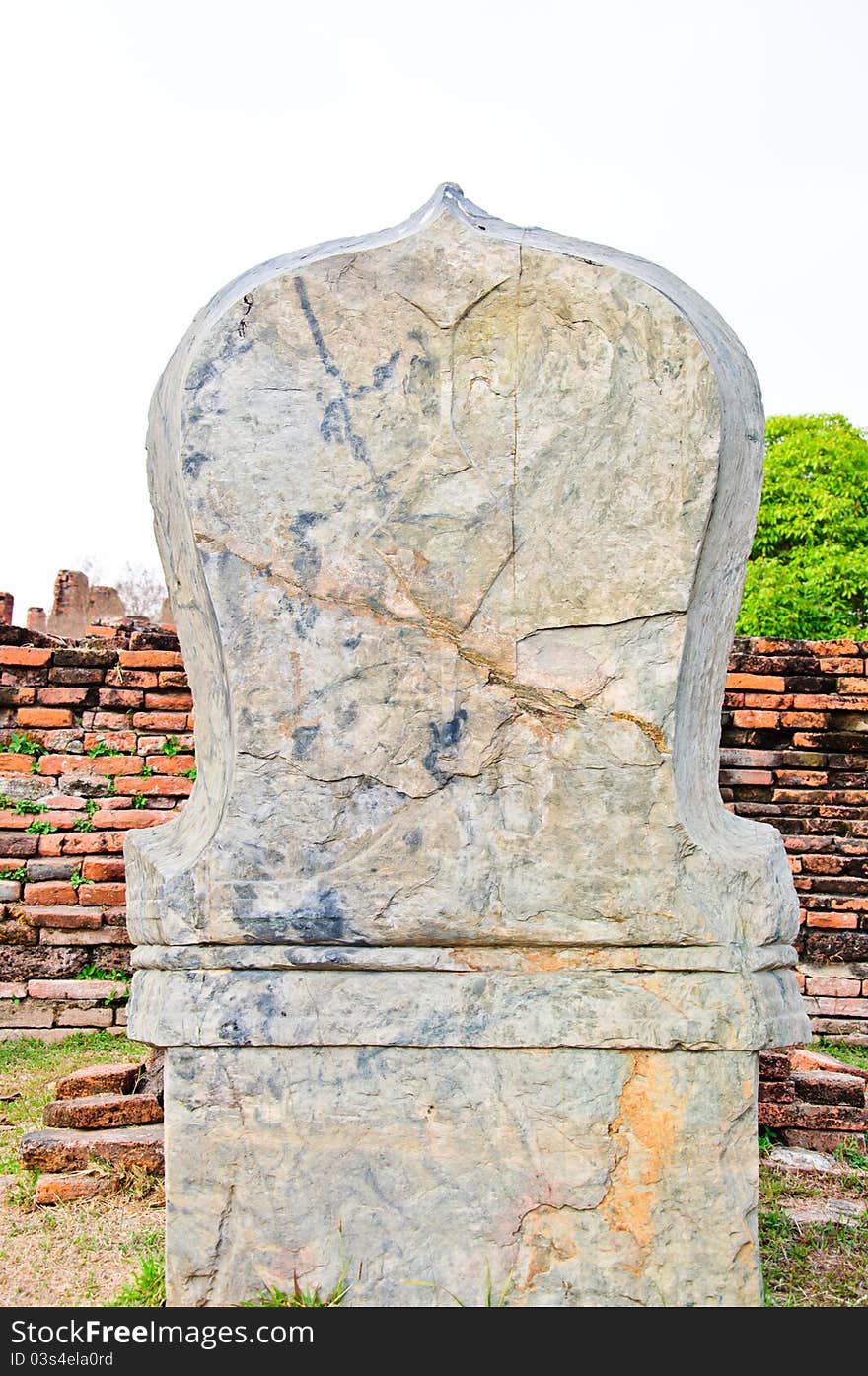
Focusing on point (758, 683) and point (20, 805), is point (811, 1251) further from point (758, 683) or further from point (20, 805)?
point (20, 805)

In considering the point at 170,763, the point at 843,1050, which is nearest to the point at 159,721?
the point at 170,763

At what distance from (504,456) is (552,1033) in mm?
906

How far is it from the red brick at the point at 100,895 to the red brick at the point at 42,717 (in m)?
0.81

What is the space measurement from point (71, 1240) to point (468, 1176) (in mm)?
1240

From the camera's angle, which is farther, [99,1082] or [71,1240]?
[99,1082]

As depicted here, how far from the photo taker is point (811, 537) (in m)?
17.9

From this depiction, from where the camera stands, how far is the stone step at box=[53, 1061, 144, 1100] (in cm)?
349

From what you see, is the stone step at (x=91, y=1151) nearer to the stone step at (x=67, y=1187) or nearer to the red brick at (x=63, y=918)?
the stone step at (x=67, y=1187)

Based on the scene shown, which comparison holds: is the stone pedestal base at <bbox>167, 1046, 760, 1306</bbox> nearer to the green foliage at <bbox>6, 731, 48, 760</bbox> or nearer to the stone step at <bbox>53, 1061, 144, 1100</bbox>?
the stone step at <bbox>53, 1061, 144, 1100</bbox>

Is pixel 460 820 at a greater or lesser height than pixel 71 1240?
greater

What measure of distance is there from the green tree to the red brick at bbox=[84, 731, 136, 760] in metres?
12.1

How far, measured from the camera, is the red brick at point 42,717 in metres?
5.75

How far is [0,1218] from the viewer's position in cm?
289

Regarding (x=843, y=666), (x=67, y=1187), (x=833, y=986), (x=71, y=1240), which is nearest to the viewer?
(x=71, y=1240)
